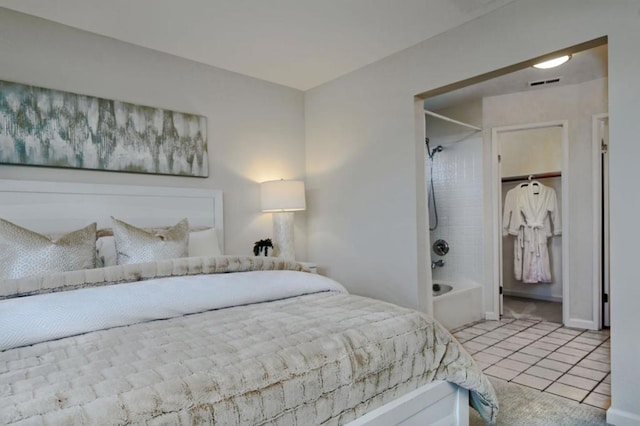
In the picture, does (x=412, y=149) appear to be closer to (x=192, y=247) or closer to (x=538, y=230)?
(x=192, y=247)

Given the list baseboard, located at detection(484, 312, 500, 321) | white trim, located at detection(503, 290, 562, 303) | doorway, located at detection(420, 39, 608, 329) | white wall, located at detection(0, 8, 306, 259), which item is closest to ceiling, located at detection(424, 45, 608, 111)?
doorway, located at detection(420, 39, 608, 329)

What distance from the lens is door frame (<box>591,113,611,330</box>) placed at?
12.1ft

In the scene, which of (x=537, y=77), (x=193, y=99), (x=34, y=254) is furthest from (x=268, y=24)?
(x=537, y=77)

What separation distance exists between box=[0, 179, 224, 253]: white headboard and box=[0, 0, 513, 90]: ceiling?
1.07 m

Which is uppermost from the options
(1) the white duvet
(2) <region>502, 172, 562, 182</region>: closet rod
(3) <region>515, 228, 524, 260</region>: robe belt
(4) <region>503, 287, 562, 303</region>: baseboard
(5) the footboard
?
(2) <region>502, 172, 562, 182</region>: closet rod

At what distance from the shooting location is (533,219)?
4941 millimetres

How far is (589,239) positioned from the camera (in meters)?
3.76

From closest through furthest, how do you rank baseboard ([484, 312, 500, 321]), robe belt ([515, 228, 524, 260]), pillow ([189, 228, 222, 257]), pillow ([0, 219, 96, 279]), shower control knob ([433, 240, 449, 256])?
pillow ([0, 219, 96, 279]), pillow ([189, 228, 222, 257]), baseboard ([484, 312, 500, 321]), shower control knob ([433, 240, 449, 256]), robe belt ([515, 228, 524, 260])

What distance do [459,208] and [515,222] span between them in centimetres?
127

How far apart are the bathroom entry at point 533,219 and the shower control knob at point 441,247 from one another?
0.90m

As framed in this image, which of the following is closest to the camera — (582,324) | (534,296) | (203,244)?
(203,244)

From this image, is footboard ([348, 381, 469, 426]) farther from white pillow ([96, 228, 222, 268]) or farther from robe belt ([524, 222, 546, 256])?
robe belt ([524, 222, 546, 256])

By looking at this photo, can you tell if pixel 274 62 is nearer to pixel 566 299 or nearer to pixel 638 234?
pixel 638 234

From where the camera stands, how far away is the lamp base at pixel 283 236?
3.40m
